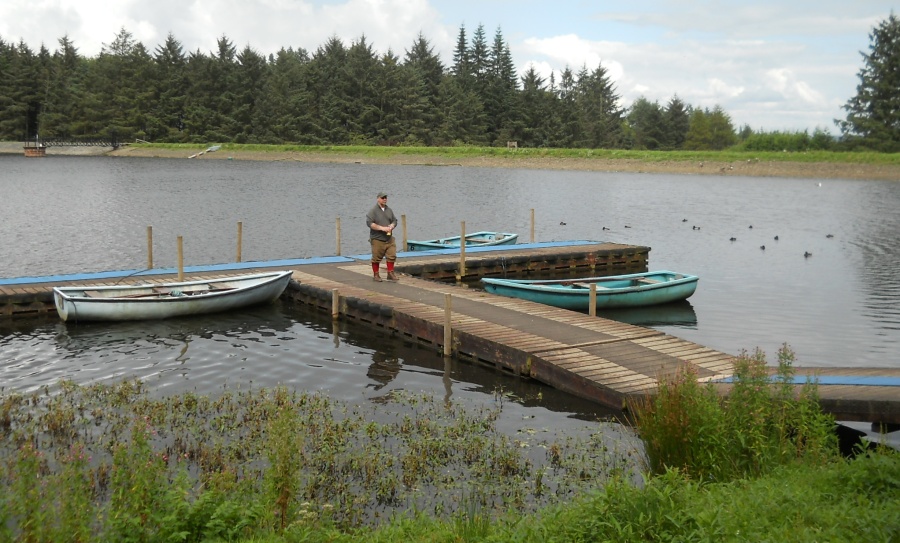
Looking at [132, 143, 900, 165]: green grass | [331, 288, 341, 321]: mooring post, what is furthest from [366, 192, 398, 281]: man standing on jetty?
[132, 143, 900, 165]: green grass

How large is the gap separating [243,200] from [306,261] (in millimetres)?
29511

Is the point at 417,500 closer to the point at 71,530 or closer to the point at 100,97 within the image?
the point at 71,530

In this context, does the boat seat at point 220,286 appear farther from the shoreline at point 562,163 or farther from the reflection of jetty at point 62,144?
the reflection of jetty at point 62,144

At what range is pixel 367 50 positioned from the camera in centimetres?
10231

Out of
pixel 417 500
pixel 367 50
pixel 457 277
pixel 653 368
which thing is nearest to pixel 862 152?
pixel 367 50

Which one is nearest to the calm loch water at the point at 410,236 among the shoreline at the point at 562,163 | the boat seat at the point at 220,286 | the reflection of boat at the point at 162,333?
the reflection of boat at the point at 162,333

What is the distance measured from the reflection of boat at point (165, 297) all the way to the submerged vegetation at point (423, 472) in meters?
4.67

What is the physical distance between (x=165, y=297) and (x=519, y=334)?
8.31m

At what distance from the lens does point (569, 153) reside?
299ft

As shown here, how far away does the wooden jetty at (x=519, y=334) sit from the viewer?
11.8 m

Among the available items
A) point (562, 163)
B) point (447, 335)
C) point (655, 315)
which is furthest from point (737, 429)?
point (562, 163)

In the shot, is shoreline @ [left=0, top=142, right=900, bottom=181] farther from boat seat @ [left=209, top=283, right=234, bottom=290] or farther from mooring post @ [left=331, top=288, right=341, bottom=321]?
boat seat @ [left=209, top=283, right=234, bottom=290]

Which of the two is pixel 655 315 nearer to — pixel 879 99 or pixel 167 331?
pixel 167 331

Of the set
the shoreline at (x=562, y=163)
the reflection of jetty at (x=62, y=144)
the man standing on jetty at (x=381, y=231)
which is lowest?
the man standing on jetty at (x=381, y=231)
